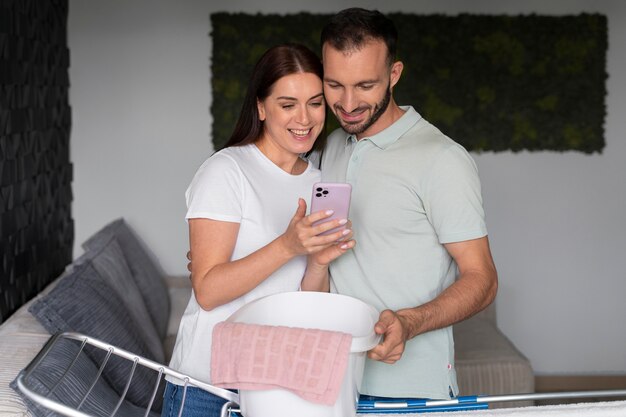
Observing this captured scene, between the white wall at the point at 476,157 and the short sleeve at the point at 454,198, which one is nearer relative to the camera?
the short sleeve at the point at 454,198

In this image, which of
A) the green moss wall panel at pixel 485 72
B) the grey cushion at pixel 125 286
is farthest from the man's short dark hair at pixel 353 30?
the green moss wall panel at pixel 485 72

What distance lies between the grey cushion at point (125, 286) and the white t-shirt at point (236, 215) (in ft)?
4.39

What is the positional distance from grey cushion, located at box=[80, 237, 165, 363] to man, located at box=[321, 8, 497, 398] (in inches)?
57.6

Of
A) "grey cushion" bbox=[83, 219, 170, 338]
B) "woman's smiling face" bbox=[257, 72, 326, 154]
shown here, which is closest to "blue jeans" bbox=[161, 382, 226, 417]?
"woman's smiling face" bbox=[257, 72, 326, 154]

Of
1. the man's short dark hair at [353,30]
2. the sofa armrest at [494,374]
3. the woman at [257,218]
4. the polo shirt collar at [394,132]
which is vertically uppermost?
the man's short dark hair at [353,30]

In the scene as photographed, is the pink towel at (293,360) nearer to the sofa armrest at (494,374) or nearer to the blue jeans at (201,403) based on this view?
the blue jeans at (201,403)

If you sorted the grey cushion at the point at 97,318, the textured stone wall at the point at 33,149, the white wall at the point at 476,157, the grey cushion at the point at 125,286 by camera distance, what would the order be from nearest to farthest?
1. the grey cushion at the point at 97,318
2. the textured stone wall at the point at 33,149
3. the grey cushion at the point at 125,286
4. the white wall at the point at 476,157

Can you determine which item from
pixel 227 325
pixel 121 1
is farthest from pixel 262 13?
pixel 227 325

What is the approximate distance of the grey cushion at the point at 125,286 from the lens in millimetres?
3014

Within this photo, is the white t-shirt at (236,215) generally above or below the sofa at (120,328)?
above

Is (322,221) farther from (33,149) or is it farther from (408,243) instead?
(33,149)

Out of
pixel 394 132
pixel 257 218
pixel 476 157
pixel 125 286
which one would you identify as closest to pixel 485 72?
pixel 476 157

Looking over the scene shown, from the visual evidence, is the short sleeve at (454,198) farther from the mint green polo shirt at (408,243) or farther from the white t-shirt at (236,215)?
the white t-shirt at (236,215)

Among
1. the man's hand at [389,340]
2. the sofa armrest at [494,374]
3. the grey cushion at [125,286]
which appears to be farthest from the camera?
the sofa armrest at [494,374]
